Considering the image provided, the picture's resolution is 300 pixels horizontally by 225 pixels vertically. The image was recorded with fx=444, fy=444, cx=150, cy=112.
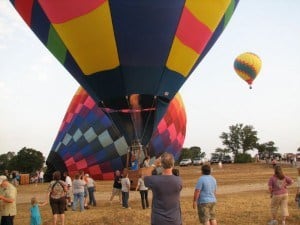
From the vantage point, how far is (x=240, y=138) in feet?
228

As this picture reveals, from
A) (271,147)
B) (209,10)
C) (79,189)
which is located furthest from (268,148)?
(79,189)

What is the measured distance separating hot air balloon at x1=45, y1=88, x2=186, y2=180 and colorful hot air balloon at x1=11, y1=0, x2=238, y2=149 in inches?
207

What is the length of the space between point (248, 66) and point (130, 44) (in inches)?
850

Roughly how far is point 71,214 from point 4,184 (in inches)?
174

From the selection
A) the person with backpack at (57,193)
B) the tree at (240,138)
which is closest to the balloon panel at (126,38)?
the person with backpack at (57,193)

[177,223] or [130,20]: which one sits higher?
[130,20]

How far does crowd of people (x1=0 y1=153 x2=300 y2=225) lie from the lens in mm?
4641

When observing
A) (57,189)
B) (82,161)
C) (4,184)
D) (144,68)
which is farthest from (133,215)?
(82,161)

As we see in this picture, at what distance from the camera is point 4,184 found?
6.96 metres

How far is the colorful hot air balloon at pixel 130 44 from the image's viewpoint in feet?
43.3

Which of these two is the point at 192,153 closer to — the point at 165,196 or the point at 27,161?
the point at 27,161

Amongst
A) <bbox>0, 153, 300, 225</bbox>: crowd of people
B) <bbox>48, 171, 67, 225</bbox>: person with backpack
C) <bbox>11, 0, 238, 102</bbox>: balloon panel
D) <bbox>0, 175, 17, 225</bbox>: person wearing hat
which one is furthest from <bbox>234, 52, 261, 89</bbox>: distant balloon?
<bbox>0, 175, 17, 225</bbox>: person wearing hat

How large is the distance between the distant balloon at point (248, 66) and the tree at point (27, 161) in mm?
43315

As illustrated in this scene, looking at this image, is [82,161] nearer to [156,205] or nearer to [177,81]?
[177,81]
